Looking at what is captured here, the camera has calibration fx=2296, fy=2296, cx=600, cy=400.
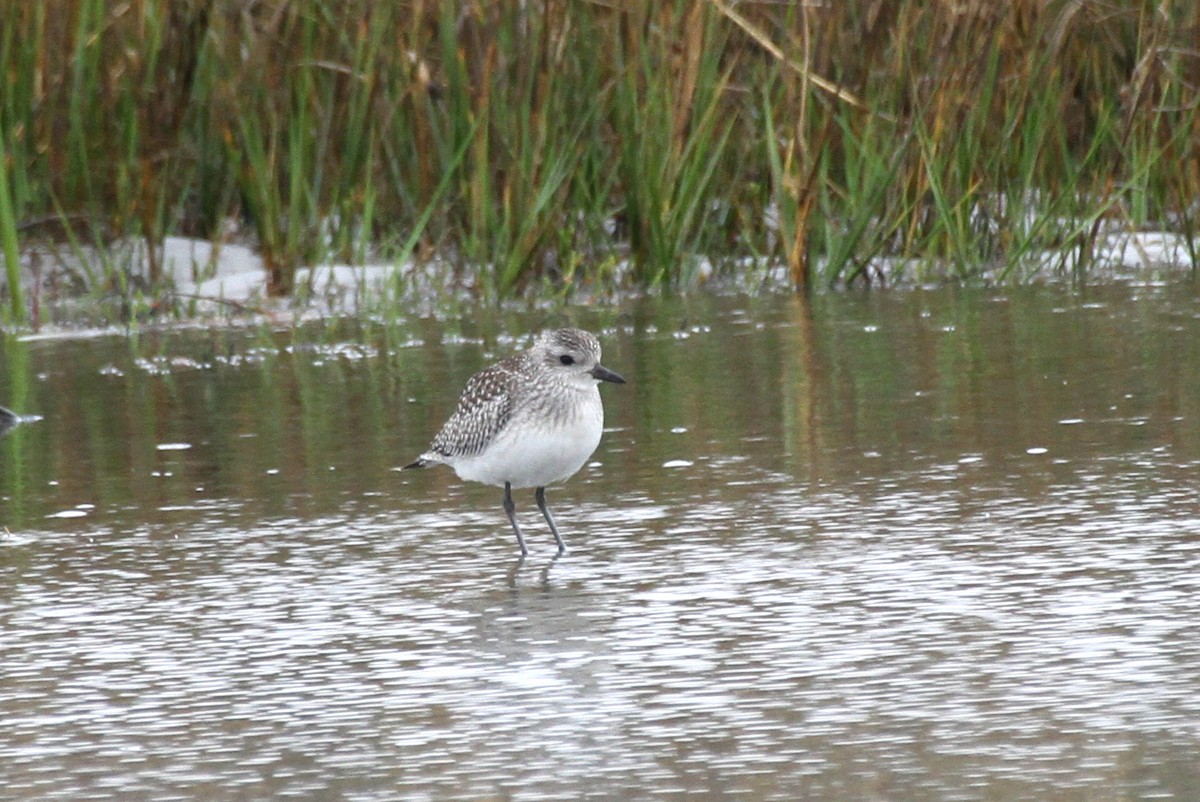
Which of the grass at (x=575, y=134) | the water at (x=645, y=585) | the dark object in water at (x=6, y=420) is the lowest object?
the water at (x=645, y=585)

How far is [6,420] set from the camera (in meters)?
7.83

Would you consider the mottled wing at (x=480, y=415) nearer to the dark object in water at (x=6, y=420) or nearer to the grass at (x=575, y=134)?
the dark object in water at (x=6, y=420)

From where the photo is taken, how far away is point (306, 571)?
575 centimetres

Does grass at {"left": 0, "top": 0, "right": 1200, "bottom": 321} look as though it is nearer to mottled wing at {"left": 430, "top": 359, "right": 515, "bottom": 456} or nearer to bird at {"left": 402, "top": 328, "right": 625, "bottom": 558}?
mottled wing at {"left": 430, "top": 359, "right": 515, "bottom": 456}

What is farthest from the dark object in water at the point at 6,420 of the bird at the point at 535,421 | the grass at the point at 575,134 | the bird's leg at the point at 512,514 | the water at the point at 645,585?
the grass at the point at 575,134

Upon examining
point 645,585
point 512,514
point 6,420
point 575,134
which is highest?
point 575,134

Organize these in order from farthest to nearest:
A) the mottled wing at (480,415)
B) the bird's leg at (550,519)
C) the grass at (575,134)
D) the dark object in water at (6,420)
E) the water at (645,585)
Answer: the grass at (575,134) < the dark object in water at (6,420) < the mottled wing at (480,415) < the bird's leg at (550,519) < the water at (645,585)

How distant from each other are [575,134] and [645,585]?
18.9 feet

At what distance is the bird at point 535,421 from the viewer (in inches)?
236

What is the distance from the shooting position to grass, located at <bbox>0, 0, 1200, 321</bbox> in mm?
11031

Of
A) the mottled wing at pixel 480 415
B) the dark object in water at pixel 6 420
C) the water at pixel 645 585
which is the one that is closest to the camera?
the water at pixel 645 585

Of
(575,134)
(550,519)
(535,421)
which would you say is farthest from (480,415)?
(575,134)

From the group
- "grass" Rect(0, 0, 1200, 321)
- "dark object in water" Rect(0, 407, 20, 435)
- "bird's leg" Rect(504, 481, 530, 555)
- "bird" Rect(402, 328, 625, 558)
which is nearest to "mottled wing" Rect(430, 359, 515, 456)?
"bird" Rect(402, 328, 625, 558)

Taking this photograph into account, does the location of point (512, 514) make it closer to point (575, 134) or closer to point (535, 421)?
point (535, 421)
